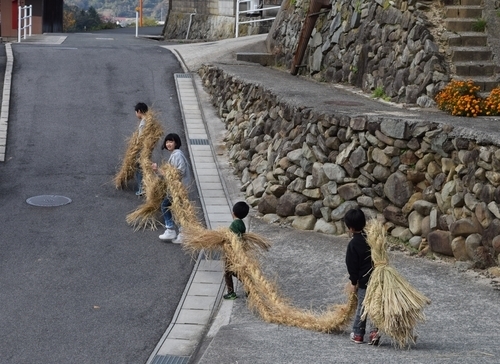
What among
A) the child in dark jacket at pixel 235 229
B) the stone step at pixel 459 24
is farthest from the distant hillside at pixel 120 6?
the child in dark jacket at pixel 235 229

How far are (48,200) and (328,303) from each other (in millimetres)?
6188

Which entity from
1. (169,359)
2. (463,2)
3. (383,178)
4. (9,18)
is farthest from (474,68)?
(9,18)

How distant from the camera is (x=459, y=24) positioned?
15.2 metres

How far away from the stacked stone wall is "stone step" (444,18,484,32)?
0.94ft

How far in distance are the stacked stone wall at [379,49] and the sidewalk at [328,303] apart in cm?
67

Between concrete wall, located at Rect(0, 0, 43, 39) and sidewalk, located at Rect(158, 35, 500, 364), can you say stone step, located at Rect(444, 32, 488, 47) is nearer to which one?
sidewalk, located at Rect(158, 35, 500, 364)

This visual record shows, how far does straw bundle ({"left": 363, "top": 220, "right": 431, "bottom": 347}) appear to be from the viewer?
7.32m

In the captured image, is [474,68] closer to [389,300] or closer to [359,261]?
[359,261]

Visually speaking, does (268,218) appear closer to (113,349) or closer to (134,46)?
(113,349)

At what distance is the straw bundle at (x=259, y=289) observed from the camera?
323 inches

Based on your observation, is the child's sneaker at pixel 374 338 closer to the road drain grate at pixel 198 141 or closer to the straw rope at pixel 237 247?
the straw rope at pixel 237 247

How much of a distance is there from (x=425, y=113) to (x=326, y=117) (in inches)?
65.4

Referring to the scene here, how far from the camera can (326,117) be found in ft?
42.5

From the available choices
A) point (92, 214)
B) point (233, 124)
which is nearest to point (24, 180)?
point (92, 214)
